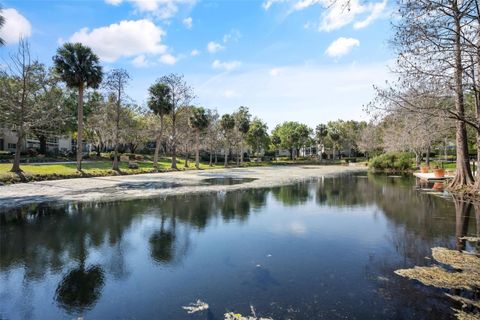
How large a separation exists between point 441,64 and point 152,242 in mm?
11461

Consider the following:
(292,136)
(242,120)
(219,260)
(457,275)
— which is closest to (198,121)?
(242,120)

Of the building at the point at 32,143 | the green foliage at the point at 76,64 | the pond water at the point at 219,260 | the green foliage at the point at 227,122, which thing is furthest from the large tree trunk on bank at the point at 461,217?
the building at the point at 32,143

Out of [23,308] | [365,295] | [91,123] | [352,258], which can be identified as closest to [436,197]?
[352,258]

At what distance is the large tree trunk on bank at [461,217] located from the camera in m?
9.05

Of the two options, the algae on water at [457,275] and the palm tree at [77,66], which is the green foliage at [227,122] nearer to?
the palm tree at [77,66]

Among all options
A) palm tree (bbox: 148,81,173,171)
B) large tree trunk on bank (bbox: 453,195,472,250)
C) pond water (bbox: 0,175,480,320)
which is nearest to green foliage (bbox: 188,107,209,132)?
palm tree (bbox: 148,81,173,171)

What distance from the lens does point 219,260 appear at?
7613 mm

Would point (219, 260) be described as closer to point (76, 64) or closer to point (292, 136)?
point (76, 64)

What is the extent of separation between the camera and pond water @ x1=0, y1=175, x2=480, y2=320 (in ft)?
17.4

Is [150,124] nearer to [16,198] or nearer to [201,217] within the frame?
[16,198]

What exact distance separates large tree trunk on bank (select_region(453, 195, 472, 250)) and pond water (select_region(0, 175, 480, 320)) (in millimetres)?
72

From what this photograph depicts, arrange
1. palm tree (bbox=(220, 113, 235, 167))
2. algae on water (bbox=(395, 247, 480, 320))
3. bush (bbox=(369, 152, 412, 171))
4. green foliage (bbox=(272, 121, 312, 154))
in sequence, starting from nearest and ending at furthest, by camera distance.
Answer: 1. algae on water (bbox=(395, 247, 480, 320))
2. bush (bbox=(369, 152, 412, 171))
3. palm tree (bbox=(220, 113, 235, 167))
4. green foliage (bbox=(272, 121, 312, 154))

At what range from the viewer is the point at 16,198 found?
56.0 ft

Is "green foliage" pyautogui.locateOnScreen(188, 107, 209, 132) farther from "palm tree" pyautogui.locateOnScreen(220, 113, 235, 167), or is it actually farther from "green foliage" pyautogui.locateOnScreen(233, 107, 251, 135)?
"green foliage" pyautogui.locateOnScreen(233, 107, 251, 135)
